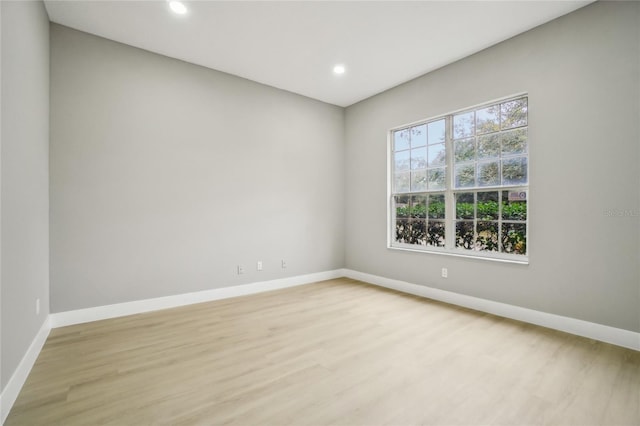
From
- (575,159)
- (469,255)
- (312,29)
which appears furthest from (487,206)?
(312,29)

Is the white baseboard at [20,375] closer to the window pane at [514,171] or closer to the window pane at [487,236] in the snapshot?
the window pane at [487,236]

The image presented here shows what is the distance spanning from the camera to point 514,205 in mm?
3389

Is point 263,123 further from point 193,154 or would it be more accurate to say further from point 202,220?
point 202,220

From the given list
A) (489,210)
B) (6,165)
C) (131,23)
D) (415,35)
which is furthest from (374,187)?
(6,165)

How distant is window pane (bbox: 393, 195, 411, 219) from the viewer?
4.64 m

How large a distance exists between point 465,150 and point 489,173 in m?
0.45

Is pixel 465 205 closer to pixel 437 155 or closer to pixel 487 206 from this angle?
pixel 487 206

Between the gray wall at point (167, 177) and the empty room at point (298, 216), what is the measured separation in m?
0.02

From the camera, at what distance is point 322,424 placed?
163 centimetres

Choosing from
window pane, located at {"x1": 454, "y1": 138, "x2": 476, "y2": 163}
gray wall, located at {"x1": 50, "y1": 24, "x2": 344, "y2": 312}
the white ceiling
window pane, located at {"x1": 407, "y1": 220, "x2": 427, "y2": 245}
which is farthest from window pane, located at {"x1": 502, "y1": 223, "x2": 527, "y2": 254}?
gray wall, located at {"x1": 50, "y1": 24, "x2": 344, "y2": 312}

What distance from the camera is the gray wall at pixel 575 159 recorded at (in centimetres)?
261

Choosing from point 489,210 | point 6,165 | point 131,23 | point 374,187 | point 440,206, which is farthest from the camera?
point 374,187

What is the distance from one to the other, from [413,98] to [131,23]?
359cm

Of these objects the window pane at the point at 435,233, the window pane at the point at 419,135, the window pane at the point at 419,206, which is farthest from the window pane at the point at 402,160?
the window pane at the point at 435,233
